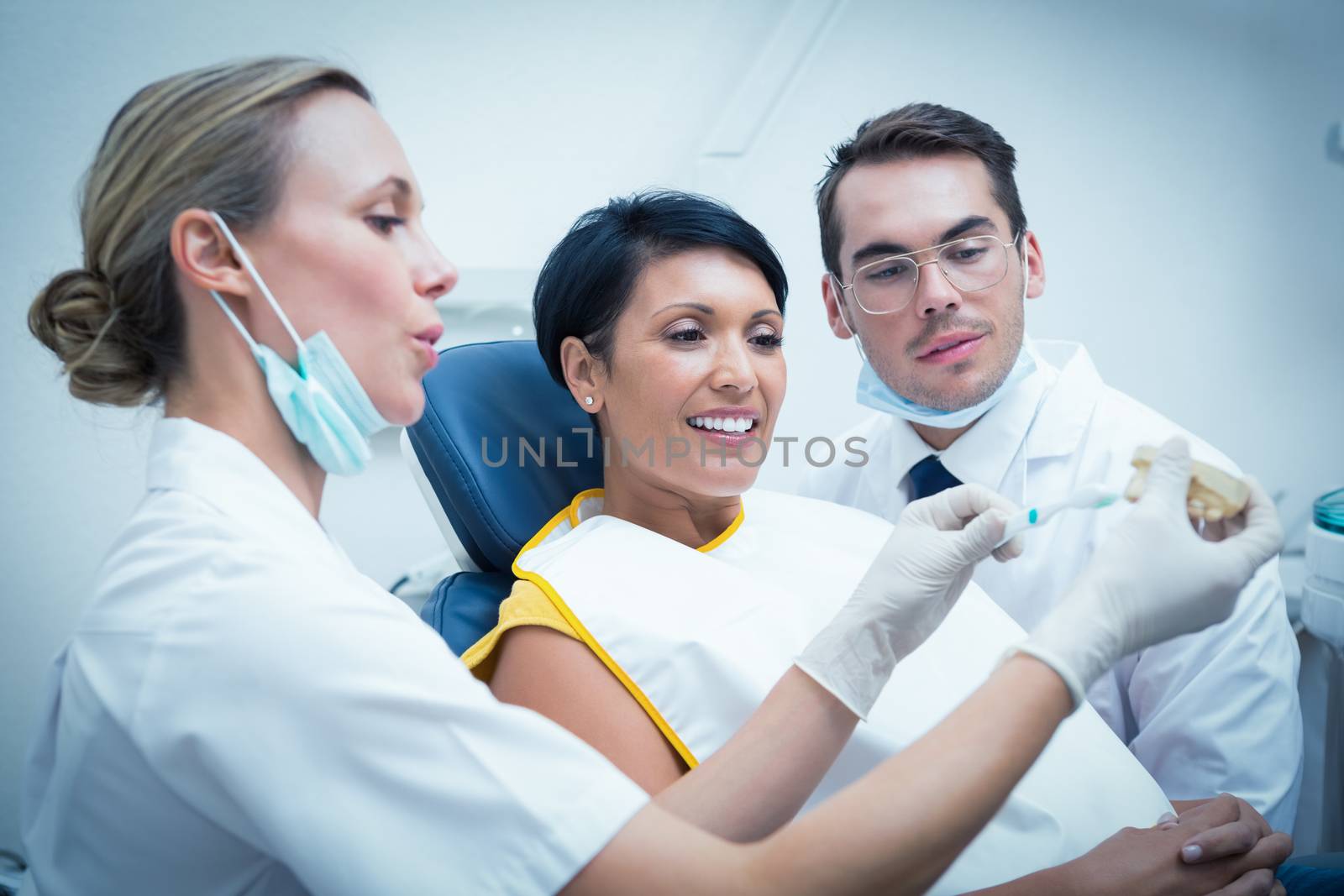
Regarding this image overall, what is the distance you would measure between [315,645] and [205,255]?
0.41 meters

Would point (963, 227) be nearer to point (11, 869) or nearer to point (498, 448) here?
point (498, 448)

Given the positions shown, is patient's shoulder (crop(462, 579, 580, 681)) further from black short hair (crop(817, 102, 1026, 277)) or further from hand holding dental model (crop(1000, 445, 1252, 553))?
black short hair (crop(817, 102, 1026, 277))

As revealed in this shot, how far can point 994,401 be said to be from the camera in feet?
5.42

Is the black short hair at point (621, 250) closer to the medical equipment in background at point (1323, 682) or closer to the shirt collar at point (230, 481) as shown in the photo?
the shirt collar at point (230, 481)

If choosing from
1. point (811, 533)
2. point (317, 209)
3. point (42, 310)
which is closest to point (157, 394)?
point (42, 310)

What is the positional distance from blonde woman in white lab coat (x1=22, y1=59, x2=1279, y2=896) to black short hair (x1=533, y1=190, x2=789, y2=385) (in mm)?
445

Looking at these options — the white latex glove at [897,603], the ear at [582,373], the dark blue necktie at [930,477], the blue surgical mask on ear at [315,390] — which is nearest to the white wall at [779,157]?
the ear at [582,373]

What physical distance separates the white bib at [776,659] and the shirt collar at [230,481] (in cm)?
41

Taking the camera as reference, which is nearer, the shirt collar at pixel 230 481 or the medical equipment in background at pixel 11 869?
the shirt collar at pixel 230 481

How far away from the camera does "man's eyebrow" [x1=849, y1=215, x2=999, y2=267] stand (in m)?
1.63

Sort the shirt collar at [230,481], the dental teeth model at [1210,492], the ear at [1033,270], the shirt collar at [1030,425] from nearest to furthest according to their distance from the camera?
the shirt collar at [230,481] < the dental teeth model at [1210,492] < the shirt collar at [1030,425] < the ear at [1033,270]

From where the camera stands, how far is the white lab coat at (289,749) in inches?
28.2

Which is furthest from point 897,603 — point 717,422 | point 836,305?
point 836,305

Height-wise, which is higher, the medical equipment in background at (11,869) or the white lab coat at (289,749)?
the white lab coat at (289,749)
